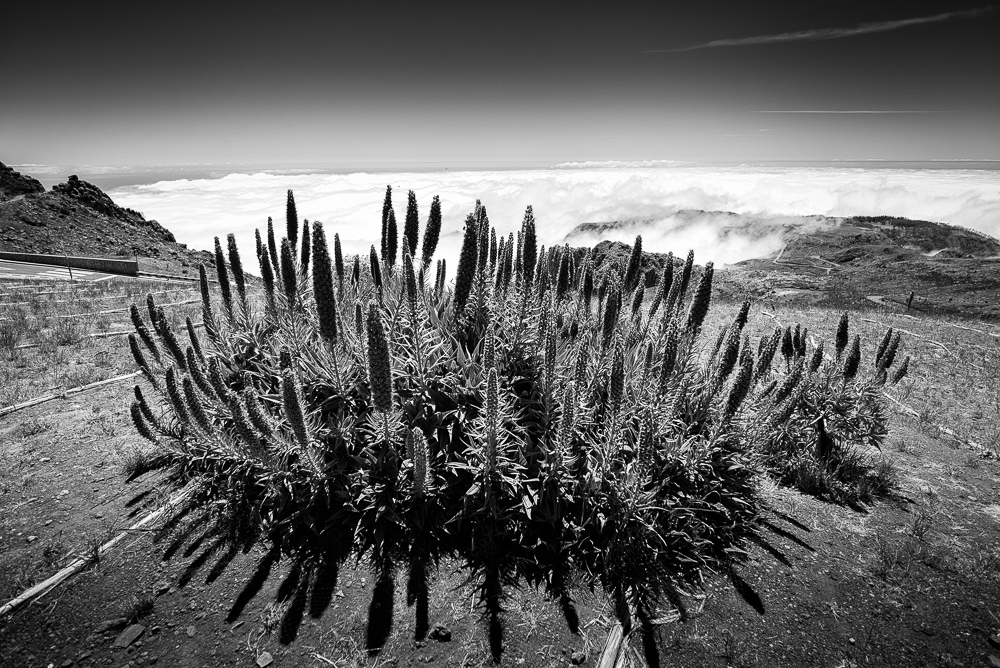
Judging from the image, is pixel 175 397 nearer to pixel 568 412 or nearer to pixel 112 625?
pixel 112 625

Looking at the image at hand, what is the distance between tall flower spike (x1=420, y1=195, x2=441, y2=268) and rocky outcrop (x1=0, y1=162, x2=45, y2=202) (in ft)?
200

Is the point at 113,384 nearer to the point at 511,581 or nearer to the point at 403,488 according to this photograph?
the point at 403,488

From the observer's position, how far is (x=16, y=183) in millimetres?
44281

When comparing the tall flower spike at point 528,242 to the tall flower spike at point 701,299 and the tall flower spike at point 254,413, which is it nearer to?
the tall flower spike at point 701,299

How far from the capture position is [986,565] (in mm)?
4809

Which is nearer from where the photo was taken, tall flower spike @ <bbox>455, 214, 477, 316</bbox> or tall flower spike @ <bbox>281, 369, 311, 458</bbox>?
tall flower spike @ <bbox>281, 369, 311, 458</bbox>

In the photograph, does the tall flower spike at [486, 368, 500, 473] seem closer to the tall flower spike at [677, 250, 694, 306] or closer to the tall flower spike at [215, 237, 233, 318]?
the tall flower spike at [677, 250, 694, 306]

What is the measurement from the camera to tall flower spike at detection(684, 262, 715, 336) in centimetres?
515

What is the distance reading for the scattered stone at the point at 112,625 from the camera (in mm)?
3846

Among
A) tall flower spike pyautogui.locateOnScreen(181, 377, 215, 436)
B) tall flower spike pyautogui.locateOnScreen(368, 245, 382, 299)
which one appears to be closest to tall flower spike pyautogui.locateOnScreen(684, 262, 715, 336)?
tall flower spike pyautogui.locateOnScreen(368, 245, 382, 299)

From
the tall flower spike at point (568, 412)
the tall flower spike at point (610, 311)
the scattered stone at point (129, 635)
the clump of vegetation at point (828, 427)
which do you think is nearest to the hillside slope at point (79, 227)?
the scattered stone at point (129, 635)

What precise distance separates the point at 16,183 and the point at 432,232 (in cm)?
6422

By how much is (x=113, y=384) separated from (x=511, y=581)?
8.69m

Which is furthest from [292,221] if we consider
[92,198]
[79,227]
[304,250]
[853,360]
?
[92,198]
